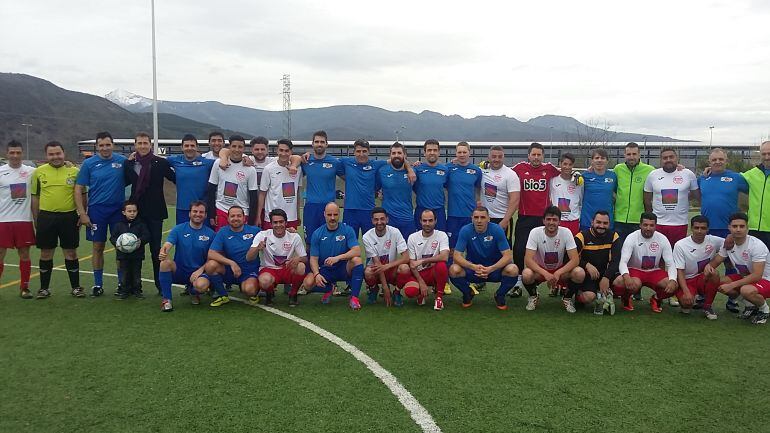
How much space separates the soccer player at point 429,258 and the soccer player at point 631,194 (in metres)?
2.29

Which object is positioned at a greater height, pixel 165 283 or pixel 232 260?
pixel 232 260

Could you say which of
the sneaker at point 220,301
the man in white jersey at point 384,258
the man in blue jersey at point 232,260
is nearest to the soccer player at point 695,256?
the man in white jersey at point 384,258

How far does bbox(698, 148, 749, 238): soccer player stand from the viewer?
6324 millimetres

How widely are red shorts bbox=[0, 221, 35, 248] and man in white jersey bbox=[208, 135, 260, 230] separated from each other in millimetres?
2117

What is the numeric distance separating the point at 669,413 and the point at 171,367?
3.55 meters

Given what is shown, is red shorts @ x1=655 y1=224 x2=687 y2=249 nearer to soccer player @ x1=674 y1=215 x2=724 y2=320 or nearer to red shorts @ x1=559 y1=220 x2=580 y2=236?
soccer player @ x1=674 y1=215 x2=724 y2=320

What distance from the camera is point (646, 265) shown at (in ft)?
20.1

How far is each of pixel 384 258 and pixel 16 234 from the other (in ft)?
14.5

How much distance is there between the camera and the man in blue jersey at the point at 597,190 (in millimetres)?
6883

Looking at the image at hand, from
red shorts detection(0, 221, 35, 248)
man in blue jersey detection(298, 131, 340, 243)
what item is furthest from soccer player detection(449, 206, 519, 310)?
red shorts detection(0, 221, 35, 248)

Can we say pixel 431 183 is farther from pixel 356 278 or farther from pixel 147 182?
pixel 147 182

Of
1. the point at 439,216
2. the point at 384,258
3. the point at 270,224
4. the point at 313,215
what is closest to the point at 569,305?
the point at 439,216

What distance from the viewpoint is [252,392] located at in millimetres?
3775

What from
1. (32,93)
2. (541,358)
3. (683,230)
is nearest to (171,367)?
(541,358)
